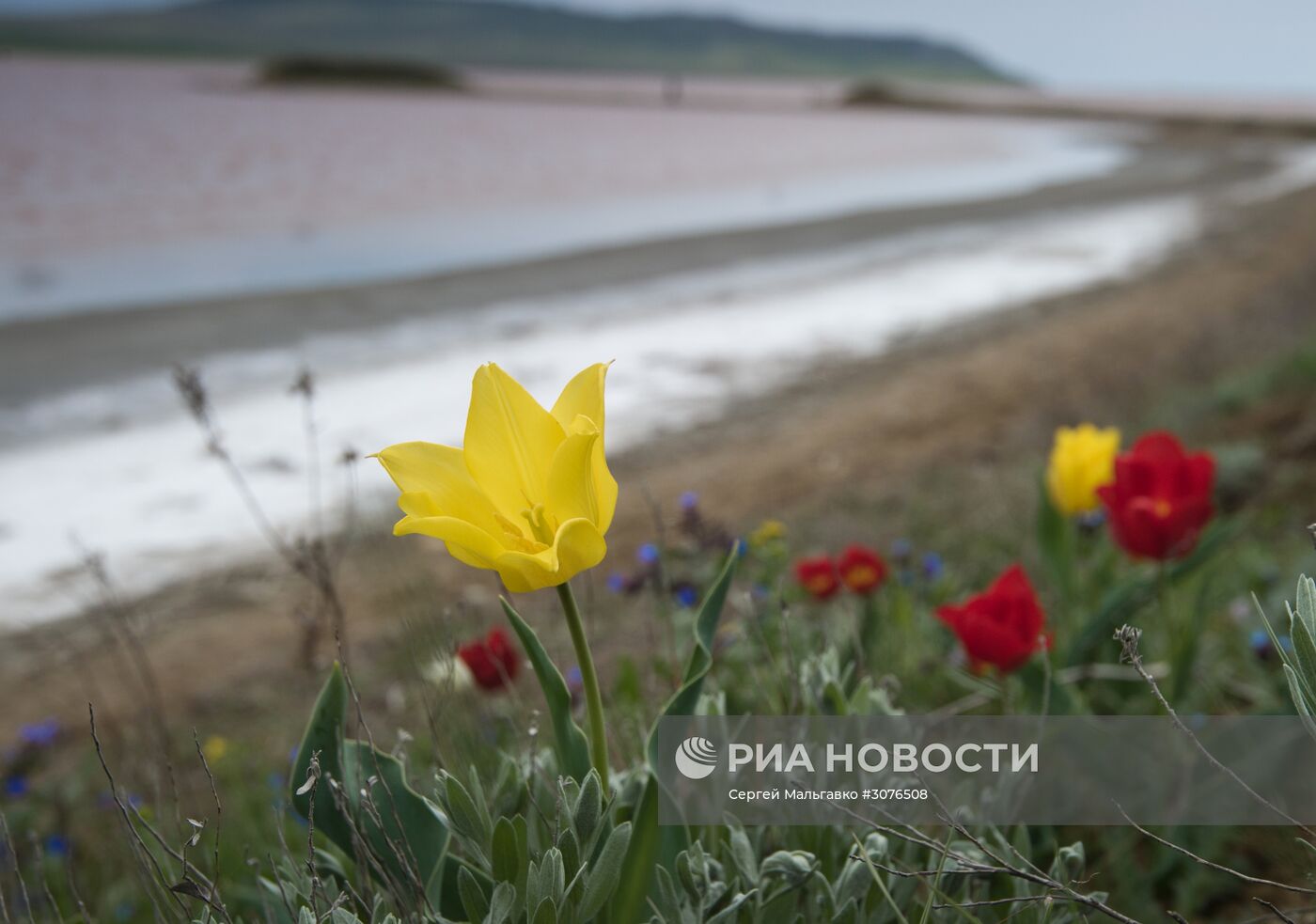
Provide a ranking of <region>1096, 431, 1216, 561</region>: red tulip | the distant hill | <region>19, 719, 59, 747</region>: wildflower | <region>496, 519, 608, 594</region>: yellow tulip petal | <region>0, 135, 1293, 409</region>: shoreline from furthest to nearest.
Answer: the distant hill, <region>0, 135, 1293, 409</region>: shoreline, <region>19, 719, 59, 747</region>: wildflower, <region>1096, 431, 1216, 561</region>: red tulip, <region>496, 519, 608, 594</region>: yellow tulip petal

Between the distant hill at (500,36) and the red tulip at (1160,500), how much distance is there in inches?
5654

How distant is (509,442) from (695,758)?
0.47 metres

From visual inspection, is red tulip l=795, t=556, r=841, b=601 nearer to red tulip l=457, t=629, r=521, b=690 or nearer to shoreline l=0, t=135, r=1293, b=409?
red tulip l=457, t=629, r=521, b=690

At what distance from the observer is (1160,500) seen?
2.04m

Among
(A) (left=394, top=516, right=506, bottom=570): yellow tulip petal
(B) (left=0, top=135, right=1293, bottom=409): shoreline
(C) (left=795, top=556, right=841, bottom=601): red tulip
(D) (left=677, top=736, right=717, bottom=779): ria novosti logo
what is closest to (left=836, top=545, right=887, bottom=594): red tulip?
(C) (left=795, top=556, right=841, bottom=601): red tulip

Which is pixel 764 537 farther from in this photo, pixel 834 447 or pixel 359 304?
pixel 359 304

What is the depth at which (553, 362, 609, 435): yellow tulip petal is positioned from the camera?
1.22 meters

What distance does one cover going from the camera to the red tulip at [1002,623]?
1809 millimetres

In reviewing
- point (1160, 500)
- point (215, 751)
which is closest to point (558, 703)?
point (1160, 500)

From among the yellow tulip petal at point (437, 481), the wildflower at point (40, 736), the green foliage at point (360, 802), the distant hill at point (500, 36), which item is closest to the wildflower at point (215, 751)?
the wildflower at point (40, 736)

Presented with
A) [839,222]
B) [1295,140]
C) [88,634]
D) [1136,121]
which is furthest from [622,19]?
[88,634]

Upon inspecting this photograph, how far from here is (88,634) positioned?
4.97 m

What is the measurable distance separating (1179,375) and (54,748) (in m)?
6.41

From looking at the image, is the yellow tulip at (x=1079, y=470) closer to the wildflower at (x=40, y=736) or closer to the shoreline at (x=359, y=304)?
the wildflower at (x=40, y=736)
